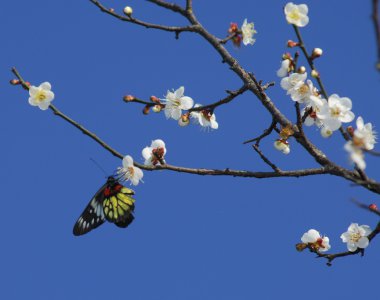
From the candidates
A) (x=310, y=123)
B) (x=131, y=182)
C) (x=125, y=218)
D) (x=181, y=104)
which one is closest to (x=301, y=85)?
(x=310, y=123)

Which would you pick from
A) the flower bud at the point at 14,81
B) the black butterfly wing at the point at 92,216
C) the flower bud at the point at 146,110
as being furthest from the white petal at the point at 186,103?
the flower bud at the point at 14,81

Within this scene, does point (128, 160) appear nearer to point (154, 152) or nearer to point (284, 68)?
point (154, 152)

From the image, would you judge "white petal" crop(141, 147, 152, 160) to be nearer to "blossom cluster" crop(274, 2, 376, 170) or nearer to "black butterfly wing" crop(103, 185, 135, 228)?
"black butterfly wing" crop(103, 185, 135, 228)

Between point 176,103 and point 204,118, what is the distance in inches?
8.6

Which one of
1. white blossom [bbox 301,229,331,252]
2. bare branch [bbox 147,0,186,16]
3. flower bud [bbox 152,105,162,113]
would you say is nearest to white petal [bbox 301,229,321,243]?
white blossom [bbox 301,229,331,252]

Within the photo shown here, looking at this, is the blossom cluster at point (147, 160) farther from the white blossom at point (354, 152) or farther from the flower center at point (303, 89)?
the white blossom at point (354, 152)

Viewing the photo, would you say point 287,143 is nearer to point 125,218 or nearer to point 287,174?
point 287,174

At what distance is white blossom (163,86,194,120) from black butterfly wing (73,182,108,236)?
0.86 metres

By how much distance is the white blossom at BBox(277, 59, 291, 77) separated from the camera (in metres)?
3.69

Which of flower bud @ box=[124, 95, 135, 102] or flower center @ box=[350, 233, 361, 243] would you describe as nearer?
flower bud @ box=[124, 95, 135, 102]

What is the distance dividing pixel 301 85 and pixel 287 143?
0.63 metres

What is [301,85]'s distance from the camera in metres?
3.71

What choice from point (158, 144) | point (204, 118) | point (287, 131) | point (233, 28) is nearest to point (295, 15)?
point (233, 28)

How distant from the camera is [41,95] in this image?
13.7 feet
